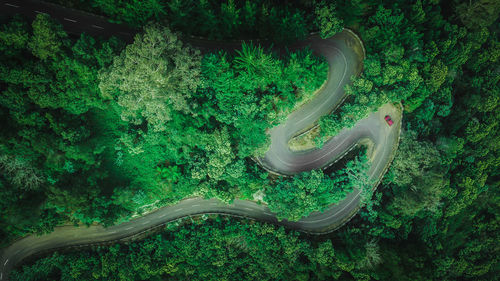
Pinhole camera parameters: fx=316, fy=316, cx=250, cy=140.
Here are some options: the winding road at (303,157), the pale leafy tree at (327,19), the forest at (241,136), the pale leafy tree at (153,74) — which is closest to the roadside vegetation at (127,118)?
the pale leafy tree at (153,74)

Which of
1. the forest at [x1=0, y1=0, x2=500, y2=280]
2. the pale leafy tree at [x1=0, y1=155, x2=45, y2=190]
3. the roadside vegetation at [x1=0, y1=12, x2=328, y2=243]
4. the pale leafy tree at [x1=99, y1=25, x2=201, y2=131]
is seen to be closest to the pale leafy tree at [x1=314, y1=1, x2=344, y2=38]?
the forest at [x1=0, y1=0, x2=500, y2=280]

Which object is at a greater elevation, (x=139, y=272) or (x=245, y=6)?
(x=245, y=6)

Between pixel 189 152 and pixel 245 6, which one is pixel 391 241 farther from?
pixel 245 6

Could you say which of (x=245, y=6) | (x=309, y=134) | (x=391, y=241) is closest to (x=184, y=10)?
(x=245, y=6)

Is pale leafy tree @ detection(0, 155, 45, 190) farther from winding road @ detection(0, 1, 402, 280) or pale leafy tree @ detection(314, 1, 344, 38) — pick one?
pale leafy tree @ detection(314, 1, 344, 38)

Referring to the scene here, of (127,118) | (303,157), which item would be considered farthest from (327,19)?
(127,118)

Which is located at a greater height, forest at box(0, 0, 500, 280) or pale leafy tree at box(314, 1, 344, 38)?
pale leafy tree at box(314, 1, 344, 38)
